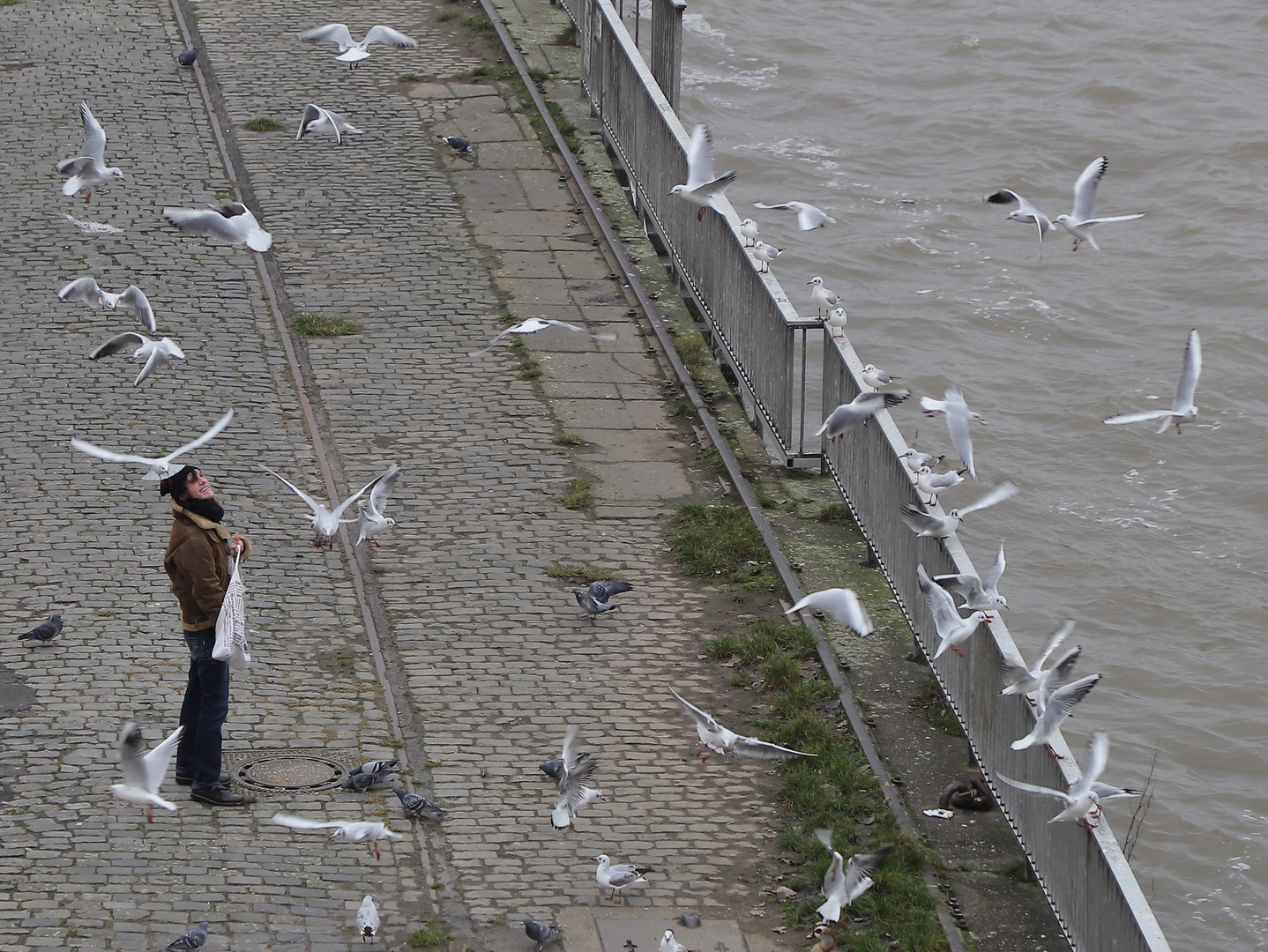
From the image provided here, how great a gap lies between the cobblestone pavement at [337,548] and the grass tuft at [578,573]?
12 centimetres

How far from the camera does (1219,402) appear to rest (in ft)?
58.8

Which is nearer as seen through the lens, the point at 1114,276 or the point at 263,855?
the point at 263,855

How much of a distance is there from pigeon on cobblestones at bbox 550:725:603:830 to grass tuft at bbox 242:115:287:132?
33.6ft

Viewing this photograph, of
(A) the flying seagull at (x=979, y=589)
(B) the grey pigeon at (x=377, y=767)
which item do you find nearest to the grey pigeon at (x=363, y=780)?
(B) the grey pigeon at (x=377, y=767)

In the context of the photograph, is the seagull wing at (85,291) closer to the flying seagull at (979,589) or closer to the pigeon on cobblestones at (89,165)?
the pigeon on cobblestones at (89,165)

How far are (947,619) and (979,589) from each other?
0.22 metres

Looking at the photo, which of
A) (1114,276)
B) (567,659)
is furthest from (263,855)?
(1114,276)

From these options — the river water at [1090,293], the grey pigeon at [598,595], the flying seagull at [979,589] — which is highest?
the flying seagull at [979,589]

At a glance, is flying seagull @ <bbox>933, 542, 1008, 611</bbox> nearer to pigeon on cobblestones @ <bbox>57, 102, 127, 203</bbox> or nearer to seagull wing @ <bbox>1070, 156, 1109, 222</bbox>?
seagull wing @ <bbox>1070, 156, 1109, 222</bbox>

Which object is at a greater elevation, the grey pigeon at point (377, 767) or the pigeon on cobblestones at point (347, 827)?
the pigeon on cobblestones at point (347, 827)

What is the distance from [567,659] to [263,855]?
246 centimetres

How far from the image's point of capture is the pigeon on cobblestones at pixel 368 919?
8094 mm

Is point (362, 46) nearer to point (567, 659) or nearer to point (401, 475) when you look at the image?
point (401, 475)

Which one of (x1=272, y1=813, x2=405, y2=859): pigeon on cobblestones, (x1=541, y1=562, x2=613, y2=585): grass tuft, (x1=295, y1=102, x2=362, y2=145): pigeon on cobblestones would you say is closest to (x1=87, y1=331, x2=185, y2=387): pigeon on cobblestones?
(x1=541, y1=562, x2=613, y2=585): grass tuft
